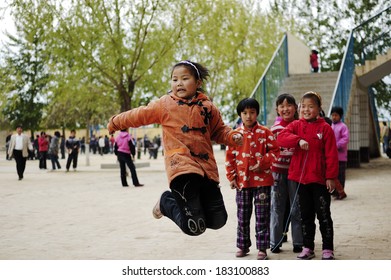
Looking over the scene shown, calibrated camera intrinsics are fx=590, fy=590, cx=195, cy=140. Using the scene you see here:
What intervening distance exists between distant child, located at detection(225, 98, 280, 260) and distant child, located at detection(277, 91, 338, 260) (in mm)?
168

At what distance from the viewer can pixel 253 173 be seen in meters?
4.92

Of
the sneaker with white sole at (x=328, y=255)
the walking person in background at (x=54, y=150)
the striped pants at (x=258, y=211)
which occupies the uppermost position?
the walking person in background at (x=54, y=150)

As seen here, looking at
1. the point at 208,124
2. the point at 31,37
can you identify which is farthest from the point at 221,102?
the point at 208,124

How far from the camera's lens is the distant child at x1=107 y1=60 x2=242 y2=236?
148 inches

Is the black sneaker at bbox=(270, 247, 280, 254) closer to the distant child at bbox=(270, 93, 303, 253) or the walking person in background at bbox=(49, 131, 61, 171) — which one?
the distant child at bbox=(270, 93, 303, 253)

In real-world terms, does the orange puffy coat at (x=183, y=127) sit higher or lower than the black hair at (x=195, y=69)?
lower

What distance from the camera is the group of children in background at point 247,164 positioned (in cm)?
383

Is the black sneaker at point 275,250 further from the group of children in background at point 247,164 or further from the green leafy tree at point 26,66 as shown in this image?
the green leafy tree at point 26,66

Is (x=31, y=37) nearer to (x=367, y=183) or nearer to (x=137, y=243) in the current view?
(x=367, y=183)

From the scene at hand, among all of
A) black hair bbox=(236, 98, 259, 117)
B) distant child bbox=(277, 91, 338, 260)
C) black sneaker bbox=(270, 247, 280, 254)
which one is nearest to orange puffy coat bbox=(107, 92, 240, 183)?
black hair bbox=(236, 98, 259, 117)

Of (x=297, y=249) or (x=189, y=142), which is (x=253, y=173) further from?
(x=189, y=142)

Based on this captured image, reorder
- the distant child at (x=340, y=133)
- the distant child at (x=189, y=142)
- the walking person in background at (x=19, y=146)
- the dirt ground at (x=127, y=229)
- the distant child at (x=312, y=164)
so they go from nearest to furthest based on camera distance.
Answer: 1. the distant child at (x=189, y=142)
2. the distant child at (x=312, y=164)
3. the dirt ground at (x=127, y=229)
4. the distant child at (x=340, y=133)
5. the walking person in background at (x=19, y=146)

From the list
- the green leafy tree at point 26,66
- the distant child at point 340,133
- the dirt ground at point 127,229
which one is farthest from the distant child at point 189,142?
the green leafy tree at point 26,66

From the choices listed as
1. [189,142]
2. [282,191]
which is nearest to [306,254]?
[282,191]
